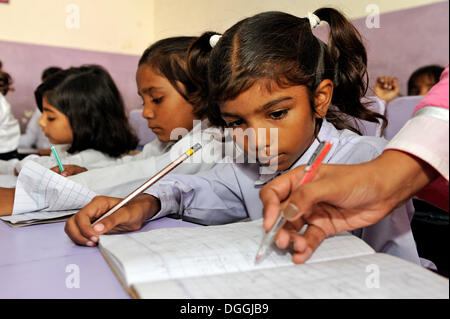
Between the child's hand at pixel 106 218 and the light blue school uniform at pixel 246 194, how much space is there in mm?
46

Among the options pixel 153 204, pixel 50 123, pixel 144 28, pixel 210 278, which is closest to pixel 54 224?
pixel 153 204

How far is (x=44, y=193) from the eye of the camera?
2.42 feet

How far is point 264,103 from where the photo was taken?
70 cm

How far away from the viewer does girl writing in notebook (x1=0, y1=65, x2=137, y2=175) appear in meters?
1.64

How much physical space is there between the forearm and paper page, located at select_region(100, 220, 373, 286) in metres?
0.08

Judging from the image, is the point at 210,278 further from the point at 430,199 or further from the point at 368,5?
the point at 368,5

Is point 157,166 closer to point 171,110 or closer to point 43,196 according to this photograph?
point 171,110

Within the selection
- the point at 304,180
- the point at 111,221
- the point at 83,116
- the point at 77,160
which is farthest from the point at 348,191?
the point at 83,116

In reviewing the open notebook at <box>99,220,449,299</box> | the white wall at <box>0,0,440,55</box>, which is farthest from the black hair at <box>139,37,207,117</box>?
the white wall at <box>0,0,440,55</box>

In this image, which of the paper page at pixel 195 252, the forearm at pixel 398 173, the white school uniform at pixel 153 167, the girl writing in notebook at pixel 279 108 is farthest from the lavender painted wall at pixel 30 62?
the forearm at pixel 398 173

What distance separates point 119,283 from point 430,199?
397 millimetres

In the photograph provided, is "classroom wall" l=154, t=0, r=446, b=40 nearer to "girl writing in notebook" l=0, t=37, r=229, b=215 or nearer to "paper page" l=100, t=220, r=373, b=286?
"girl writing in notebook" l=0, t=37, r=229, b=215

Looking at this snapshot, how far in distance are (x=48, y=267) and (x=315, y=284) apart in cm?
30

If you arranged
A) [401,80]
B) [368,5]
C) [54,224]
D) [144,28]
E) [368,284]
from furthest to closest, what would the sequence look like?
[144,28] → [401,80] → [368,5] → [54,224] → [368,284]
